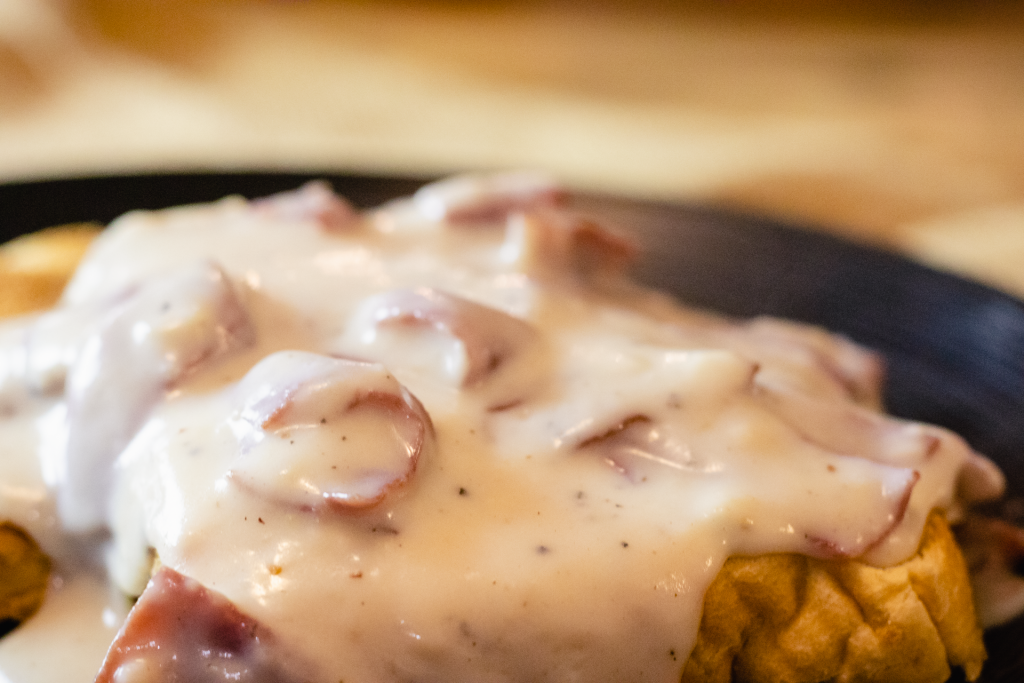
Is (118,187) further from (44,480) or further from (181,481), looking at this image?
(181,481)

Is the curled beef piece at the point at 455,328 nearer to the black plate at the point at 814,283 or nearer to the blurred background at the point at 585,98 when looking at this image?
the black plate at the point at 814,283

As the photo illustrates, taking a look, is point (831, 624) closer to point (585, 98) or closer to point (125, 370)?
point (125, 370)

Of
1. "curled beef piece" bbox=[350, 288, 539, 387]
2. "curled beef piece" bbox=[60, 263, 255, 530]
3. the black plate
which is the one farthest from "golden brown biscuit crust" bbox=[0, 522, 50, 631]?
the black plate

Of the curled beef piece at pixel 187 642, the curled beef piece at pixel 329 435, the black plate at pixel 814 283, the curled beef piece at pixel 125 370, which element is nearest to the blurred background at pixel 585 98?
the black plate at pixel 814 283

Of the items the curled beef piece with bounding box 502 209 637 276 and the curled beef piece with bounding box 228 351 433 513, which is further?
the curled beef piece with bounding box 502 209 637 276

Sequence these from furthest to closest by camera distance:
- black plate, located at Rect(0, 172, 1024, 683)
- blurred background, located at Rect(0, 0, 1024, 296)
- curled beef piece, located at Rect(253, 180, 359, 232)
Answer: blurred background, located at Rect(0, 0, 1024, 296)
black plate, located at Rect(0, 172, 1024, 683)
curled beef piece, located at Rect(253, 180, 359, 232)

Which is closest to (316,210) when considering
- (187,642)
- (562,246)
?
(562,246)

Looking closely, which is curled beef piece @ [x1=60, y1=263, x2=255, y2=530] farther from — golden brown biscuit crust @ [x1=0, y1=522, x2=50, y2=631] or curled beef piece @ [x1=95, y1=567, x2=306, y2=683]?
curled beef piece @ [x1=95, y1=567, x2=306, y2=683]
